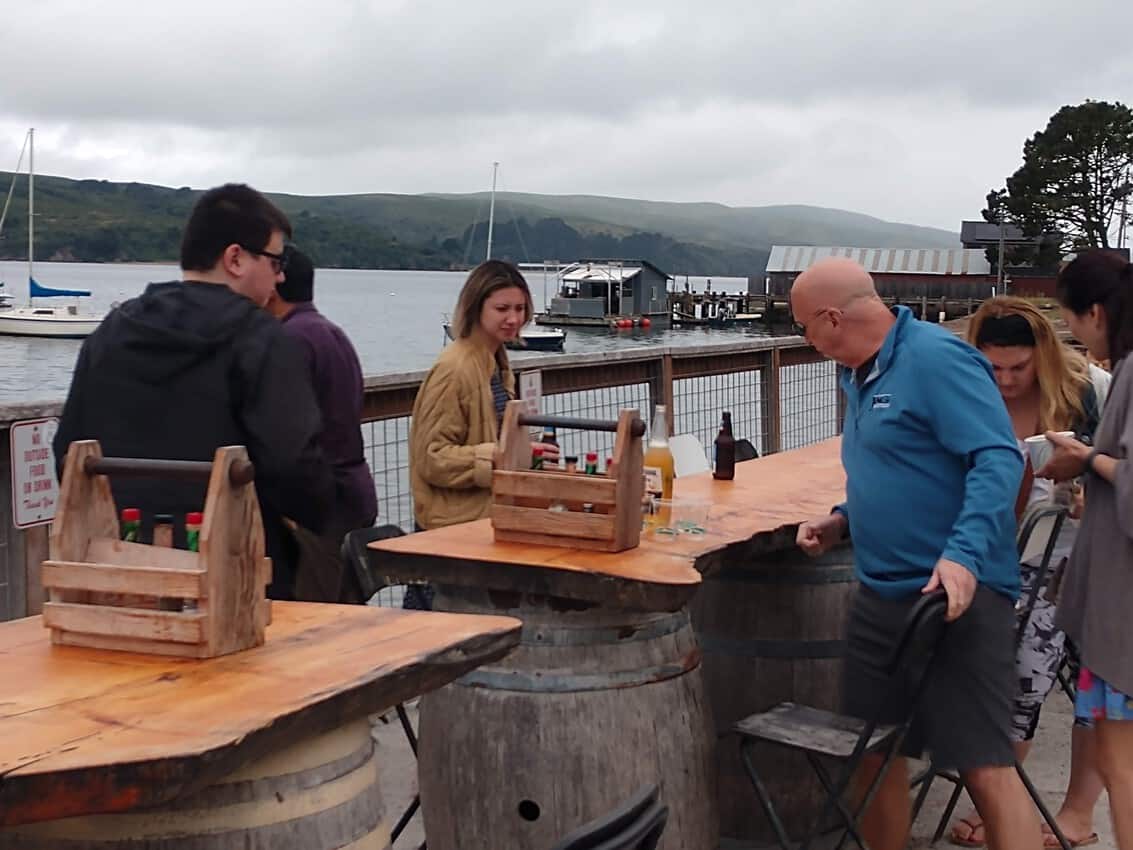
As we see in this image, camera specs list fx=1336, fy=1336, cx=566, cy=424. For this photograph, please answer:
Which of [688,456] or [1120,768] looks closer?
[1120,768]

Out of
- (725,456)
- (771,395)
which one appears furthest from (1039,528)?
(771,395)

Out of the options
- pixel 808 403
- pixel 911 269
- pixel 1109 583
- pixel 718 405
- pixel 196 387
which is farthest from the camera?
pixel 911 269

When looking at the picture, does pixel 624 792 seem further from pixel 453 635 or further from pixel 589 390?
pixel 589 390

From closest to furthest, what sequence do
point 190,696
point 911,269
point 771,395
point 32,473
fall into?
point 190,696
point 32,473
point 771,395
point 911,269

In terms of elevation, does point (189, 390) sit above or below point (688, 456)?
above

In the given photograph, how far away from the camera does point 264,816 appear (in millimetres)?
2096

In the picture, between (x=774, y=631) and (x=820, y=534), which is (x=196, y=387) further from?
(x=774, y=631)

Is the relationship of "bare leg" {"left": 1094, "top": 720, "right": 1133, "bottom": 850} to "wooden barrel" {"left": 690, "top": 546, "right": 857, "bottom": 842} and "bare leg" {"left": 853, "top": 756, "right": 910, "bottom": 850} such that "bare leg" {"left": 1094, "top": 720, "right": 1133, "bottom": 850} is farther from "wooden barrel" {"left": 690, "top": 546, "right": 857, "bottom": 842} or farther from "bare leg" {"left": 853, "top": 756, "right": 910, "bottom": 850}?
"wooden barrel" {"left": 690, "top": 546, "right": 857, "bottom": 842}

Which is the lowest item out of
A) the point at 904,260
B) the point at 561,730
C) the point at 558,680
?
the point at 561,730

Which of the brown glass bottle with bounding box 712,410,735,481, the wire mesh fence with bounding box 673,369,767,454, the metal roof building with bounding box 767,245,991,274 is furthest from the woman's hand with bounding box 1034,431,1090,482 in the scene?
the metal roof building with bounding box 767,245,991,274

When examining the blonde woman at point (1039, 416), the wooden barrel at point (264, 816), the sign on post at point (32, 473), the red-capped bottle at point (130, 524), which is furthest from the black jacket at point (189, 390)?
the blonde woman at point (1039, 416)

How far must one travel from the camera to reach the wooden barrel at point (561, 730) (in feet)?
10.4

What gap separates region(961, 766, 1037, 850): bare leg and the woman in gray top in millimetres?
334

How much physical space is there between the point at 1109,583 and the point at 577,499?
1.39 metres
